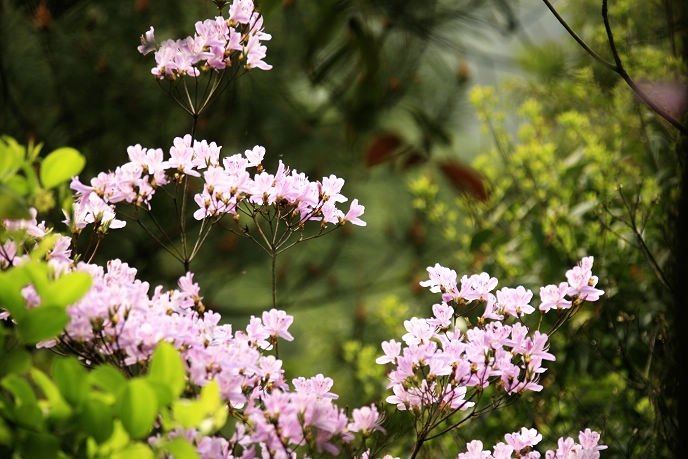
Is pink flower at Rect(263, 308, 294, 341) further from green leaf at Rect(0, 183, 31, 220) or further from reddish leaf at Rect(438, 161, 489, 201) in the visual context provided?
reddish leaf at Rect(438, 161, 489, 201)

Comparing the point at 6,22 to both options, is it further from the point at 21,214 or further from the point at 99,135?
the point at 21,214

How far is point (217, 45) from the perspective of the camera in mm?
636

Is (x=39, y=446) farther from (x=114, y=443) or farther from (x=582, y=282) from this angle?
(x=582, y=282)

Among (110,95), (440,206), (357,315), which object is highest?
(110,95)

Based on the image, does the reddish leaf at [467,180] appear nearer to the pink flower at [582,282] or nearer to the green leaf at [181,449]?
the pink flower at [582,282]

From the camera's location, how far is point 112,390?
421 millimetres

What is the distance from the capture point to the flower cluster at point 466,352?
566 millimetres

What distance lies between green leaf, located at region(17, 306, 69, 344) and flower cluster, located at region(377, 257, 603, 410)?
9.7 inches

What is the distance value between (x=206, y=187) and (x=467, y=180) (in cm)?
92

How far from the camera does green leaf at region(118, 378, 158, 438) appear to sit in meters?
0.39

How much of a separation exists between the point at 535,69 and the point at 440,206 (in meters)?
0.83

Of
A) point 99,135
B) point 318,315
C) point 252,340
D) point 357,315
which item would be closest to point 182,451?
point 252,340

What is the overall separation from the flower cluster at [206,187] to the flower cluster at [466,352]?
0.11 metres

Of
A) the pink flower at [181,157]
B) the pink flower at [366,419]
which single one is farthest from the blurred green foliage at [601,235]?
the pink flower at [181,157]
